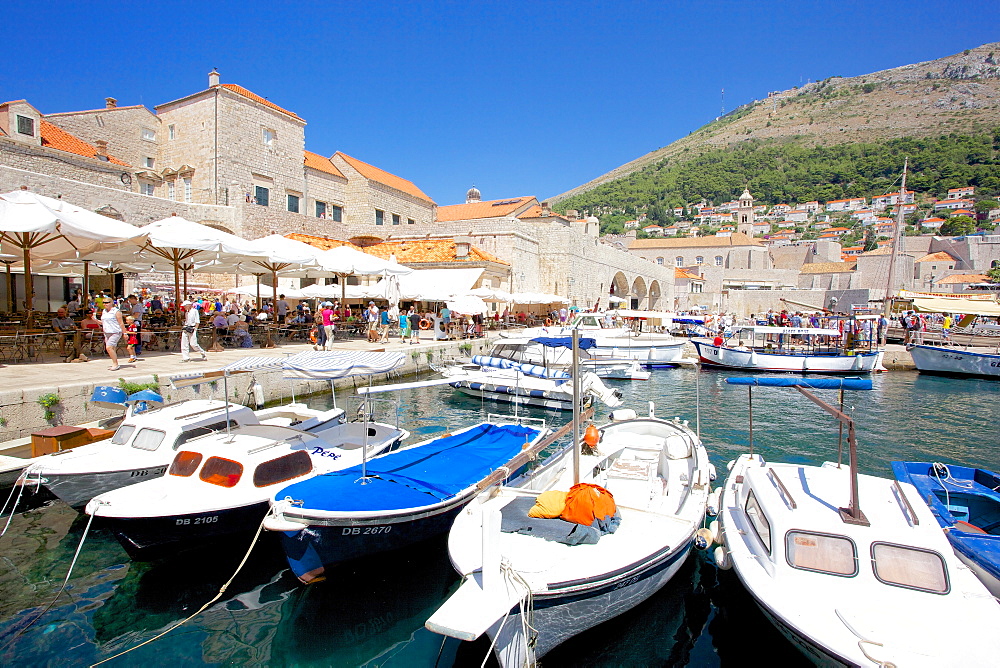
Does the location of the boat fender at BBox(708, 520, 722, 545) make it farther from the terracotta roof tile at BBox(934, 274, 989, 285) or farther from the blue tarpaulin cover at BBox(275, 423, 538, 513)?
the terracotta roof tile at BBox(934, 274, 989, 285)

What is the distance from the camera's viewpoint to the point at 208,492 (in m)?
5.98

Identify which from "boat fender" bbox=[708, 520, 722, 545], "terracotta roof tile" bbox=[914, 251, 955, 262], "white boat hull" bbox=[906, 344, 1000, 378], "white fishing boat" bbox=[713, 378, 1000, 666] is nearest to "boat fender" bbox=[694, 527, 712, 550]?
"boat fender" bbox=[708, 520, 722, 545]

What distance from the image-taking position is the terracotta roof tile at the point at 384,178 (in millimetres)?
36312

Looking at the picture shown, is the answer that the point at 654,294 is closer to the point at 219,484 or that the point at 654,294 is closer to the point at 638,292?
the point at 638,292

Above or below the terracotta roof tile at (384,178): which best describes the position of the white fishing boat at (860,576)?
below

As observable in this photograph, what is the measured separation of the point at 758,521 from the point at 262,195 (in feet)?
103

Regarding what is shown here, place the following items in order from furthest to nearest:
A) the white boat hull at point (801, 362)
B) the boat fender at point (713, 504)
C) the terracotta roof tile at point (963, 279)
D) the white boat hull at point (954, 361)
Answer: the terracotta roof tile at point (963, 279) < the white boat hull at point (801, 362) < the white boat hull at point (954, 361) < the boat fender at point (713, 504)

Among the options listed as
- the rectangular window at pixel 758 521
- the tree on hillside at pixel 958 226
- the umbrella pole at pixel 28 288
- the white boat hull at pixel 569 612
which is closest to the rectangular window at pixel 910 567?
the rectangular window at pixel 758 521

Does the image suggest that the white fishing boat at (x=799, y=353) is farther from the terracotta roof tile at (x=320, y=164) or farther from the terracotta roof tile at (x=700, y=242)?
the terracotta roof tile at (x=700, y=242)

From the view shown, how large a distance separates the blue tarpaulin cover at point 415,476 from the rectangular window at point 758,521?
10.3 ft

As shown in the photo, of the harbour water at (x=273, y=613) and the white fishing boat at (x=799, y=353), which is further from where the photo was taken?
the white fishing boat at (x=799, y=353)

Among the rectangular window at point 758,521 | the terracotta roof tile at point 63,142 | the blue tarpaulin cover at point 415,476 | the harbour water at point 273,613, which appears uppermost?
the terracotta roof tile at point 63,142

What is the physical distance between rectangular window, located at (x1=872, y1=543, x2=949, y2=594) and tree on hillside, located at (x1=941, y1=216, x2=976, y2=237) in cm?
9745

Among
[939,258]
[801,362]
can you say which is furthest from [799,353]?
[939,258]
